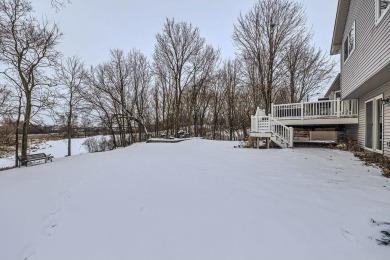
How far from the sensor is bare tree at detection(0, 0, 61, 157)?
1092cm

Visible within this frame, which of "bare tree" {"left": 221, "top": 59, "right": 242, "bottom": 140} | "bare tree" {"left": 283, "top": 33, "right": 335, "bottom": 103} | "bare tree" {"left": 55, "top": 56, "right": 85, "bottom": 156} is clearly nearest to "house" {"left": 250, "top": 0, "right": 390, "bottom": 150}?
"bare tree" {"left": 283, "top": 33, "right": 335, "bottom": 103}

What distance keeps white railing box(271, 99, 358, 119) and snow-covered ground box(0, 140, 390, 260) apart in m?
6.57

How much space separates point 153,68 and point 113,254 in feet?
Answer: 78.4

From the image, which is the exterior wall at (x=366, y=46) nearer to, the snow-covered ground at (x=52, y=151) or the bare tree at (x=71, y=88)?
the bare tree at (x=71, y=88)

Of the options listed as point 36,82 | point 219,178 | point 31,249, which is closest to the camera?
Answer: point 31,249

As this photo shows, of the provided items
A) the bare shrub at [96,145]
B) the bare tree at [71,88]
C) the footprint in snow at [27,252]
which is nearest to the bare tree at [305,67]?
the bare tree at [71,88]

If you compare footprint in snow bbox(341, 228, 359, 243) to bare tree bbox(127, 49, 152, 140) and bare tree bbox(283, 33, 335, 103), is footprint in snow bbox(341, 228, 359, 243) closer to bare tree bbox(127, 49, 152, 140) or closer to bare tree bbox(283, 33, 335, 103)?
bare tree bbox(283, 33, 335, 103)

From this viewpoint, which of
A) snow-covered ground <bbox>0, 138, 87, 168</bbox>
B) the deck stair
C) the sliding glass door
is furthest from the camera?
snow-covered ground <bbox>0, 138, 87, 168</bbox>

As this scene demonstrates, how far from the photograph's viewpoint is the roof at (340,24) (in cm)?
1024

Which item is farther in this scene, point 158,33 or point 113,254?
point 158,33

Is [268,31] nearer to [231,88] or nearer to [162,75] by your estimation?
[231,88]

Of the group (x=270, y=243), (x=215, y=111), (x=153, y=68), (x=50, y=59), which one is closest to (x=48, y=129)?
(x=50, y=59)

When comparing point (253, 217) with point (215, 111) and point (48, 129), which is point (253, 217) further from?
point (215, 111)

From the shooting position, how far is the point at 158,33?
20.4 m
